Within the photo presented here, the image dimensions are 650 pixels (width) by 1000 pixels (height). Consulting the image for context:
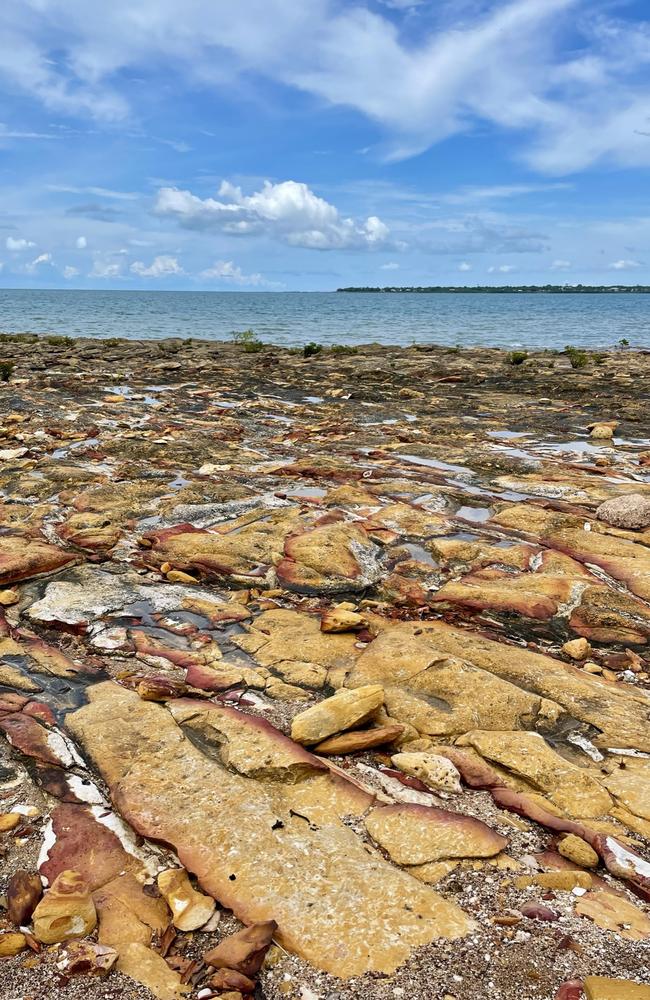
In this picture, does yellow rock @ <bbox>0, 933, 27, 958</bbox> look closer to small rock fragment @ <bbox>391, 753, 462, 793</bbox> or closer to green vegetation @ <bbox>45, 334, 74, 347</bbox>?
small rock fragment @ <bbox>391, 753, 462, 793</bbox>

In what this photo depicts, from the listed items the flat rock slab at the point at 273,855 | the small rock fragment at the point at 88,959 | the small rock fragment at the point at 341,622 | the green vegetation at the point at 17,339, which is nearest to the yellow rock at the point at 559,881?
the flat rock slab at the point at 273,855

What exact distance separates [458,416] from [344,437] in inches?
157

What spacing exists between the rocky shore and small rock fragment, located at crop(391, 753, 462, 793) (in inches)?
0.5

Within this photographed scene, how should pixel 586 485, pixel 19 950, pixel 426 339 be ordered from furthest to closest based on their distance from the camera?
pixel 426 339 < pixel 586 485 < pixel 19 950

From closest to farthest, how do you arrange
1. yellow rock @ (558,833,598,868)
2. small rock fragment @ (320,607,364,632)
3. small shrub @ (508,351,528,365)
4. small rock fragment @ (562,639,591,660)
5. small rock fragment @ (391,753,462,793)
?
1. yellow rock @ (558,833,598,868)
2. small rock fragment @ (391,753,462,793)
3. small rock fragment @ (562,639,591,660)
4. small rock fragment @ (320,607,364,632)
5. small shrub @ (508,351,528,365)

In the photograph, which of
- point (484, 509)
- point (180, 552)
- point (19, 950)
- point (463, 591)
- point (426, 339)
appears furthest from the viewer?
point (426, 339)

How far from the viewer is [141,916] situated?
2.62 m

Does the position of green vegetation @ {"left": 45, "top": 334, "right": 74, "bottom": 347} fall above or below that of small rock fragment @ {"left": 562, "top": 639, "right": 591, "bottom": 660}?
above

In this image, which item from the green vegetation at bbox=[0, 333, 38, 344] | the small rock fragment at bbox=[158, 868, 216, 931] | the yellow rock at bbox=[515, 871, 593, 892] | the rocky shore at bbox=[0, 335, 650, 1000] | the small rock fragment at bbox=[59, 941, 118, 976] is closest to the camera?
the small rock fragment at bbox=[59, 941, 118, 976]

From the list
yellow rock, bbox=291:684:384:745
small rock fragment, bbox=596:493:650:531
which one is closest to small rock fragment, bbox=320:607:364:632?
yellow rock, bbox=291:684:384:745

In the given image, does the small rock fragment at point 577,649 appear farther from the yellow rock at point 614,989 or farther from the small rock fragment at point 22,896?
the small rock fragment at point 22,896

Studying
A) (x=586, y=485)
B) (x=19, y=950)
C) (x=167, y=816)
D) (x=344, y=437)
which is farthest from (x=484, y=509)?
(x=19, y=950)

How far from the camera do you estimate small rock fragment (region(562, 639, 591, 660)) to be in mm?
5153

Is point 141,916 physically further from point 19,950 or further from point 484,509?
point 484,509
